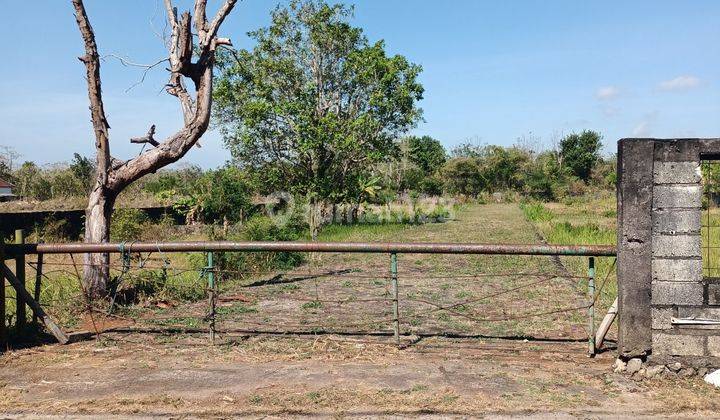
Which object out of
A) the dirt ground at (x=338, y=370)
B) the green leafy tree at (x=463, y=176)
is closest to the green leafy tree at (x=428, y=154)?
the green leafy tree at (x=463, y=176)

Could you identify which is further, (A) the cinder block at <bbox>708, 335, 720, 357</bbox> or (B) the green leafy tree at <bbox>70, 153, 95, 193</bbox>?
(B) the green leafy tree at <bbox>70, 153, 95, 193</bbox>

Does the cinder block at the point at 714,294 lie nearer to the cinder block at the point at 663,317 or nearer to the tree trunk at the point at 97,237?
the cinder block at the point at 663,317

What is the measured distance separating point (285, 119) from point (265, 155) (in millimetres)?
1560

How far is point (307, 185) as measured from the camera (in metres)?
18.9

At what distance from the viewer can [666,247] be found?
174 inches

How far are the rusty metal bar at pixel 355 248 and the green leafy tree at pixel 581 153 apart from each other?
45565 millimetres

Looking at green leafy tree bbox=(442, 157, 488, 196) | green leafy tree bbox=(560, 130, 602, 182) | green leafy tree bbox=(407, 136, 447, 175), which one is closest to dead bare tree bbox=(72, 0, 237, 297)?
green leafy tree bbox=(407, 136, 447, 175)

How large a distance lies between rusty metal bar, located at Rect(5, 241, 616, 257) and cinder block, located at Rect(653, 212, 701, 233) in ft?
1.49

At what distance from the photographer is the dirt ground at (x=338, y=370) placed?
12.7 ft

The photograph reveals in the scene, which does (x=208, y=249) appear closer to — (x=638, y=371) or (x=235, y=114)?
(x=638, y=371)

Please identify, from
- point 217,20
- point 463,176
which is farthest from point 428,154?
point 217,20

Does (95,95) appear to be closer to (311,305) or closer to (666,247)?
(311,305)

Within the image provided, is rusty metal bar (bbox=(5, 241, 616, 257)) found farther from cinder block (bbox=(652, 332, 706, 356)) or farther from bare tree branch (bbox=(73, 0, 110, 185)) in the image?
bare tree branch (bbox=(73, 0, 110, 185))

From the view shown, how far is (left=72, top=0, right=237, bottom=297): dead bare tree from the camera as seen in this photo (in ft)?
23.4
